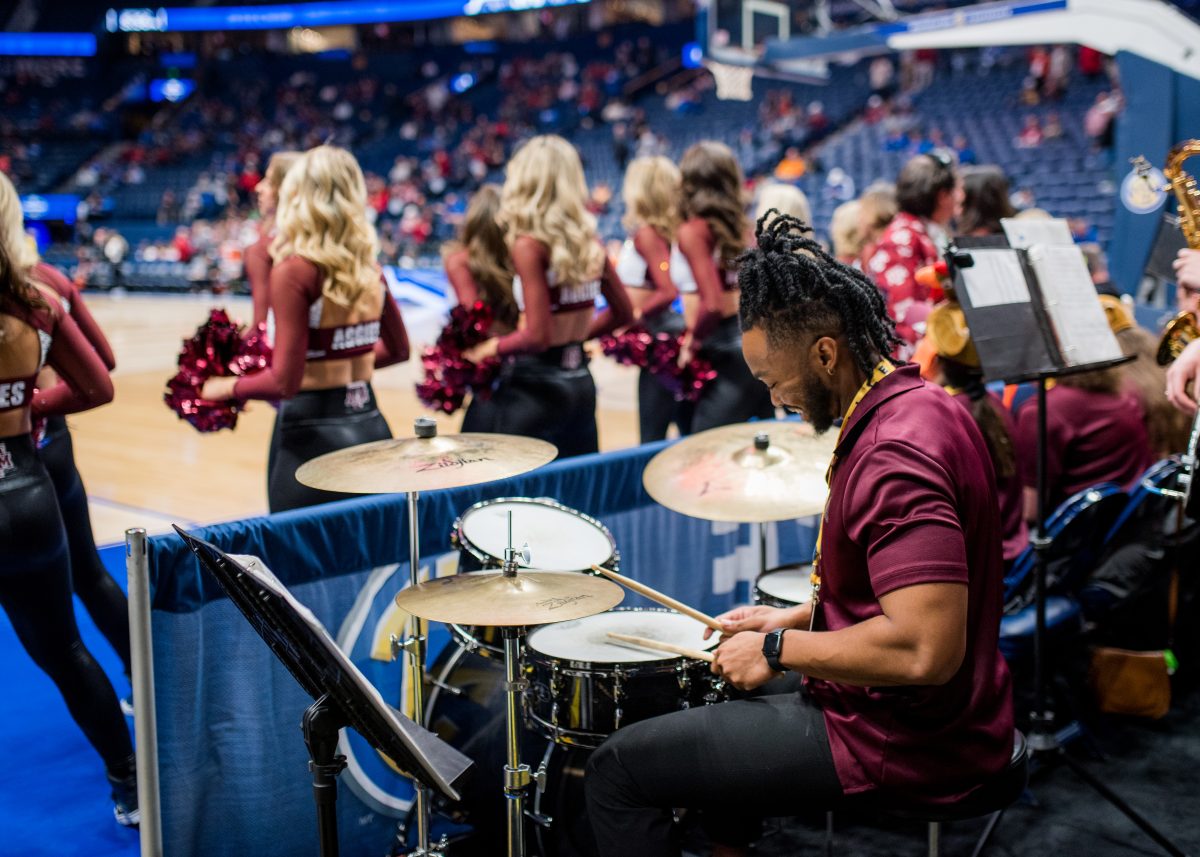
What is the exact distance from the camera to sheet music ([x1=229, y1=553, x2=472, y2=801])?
1.72 metres

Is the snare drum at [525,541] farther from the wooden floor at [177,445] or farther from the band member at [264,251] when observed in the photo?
the wooden floor at [177,445]

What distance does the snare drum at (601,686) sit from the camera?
235 centimetres

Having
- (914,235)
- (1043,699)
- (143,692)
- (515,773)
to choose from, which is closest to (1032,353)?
(1043,699)

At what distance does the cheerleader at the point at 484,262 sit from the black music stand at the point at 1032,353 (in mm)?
2075

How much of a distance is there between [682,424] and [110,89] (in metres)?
35.6

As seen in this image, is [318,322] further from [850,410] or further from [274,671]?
[850,410]

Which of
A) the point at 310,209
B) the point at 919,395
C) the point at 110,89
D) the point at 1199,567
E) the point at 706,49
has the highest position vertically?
the point at 110,89

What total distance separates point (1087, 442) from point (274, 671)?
8.87ft

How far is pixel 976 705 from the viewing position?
6.49 ft

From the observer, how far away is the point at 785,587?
296cm

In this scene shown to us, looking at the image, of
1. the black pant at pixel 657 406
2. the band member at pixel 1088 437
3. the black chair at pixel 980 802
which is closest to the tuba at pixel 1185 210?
the band member at pixel 1088 437

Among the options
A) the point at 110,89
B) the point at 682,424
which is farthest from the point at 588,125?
the point at 682,424

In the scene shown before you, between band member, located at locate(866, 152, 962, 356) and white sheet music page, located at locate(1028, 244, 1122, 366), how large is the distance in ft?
4.43

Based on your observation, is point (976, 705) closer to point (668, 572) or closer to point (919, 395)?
point (919, 395)
